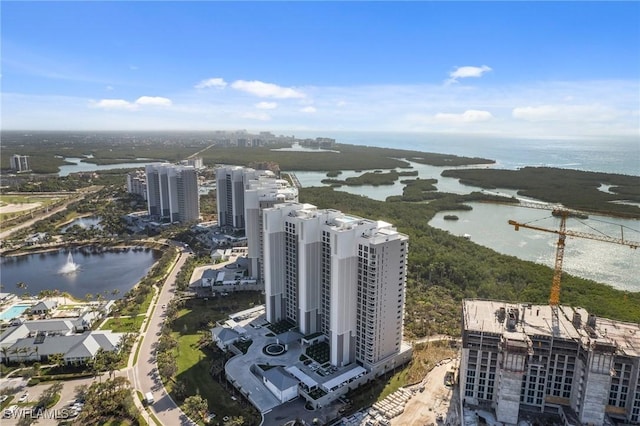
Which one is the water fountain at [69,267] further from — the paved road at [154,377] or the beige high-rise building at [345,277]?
the beige high-rise building at [345,277]

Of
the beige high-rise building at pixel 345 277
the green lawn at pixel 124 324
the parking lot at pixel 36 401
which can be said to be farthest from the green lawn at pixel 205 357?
the beige high-rise building at pixel 345 277

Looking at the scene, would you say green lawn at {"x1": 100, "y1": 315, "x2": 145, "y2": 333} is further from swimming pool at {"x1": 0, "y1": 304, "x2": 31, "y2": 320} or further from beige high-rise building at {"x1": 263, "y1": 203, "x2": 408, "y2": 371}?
beige high-rise building at {"x1": 263, "y1": 203, "x2": 408, "y2": 371}

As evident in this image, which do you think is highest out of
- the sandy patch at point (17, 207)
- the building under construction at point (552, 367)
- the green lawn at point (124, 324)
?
the building under construction at point (552, 367)

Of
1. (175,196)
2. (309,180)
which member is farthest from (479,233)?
(309,180)

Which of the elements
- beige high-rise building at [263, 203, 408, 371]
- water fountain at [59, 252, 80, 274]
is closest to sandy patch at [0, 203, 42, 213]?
water fountain at [59, 252, 80, 274]

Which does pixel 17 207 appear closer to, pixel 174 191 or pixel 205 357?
pixel 174 191

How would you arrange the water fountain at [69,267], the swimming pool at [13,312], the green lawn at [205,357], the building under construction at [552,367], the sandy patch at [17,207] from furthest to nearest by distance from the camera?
the sandy patch at [17,207]
the water fountain at [69,267]
the swimming pool at [13,312]
the green lawn at [205,357]
the building under construction at [552,367]
